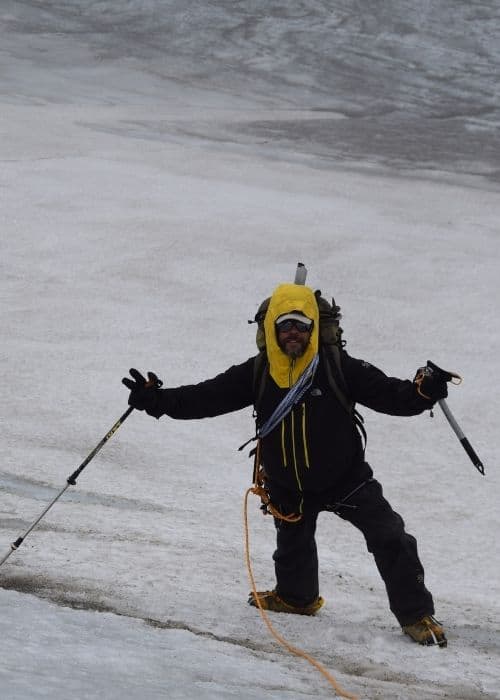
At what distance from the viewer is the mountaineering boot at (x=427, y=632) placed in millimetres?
4977

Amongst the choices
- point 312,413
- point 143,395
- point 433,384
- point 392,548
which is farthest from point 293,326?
point 392,548

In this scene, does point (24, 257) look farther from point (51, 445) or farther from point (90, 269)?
point (51, 445)

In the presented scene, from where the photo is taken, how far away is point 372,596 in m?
5.93

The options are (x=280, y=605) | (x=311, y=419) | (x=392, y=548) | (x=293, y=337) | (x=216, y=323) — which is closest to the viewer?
(x=293, y=337)

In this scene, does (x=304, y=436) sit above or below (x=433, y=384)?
below

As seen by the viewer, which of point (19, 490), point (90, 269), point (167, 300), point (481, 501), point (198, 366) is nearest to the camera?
point (19, 490)

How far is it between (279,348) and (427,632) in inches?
60.4

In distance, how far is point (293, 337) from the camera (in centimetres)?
477

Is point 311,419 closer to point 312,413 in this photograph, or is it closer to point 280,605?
point 312,413

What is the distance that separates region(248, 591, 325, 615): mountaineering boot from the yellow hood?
122 cm

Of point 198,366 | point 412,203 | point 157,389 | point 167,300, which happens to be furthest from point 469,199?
point 157,389

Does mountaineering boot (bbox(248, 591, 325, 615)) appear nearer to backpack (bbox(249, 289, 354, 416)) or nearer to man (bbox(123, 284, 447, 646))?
man (bbox(123, 284, 447, 646))

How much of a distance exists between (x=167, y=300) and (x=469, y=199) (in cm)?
706

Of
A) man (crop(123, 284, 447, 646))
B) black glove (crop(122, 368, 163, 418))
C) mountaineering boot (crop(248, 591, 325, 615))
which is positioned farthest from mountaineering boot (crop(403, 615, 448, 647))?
black glove (crop(122, 368, 163, 418))
